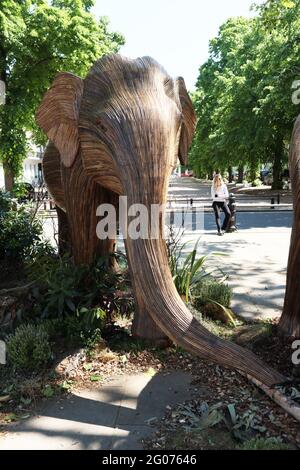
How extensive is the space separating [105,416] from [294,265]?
6.75 feet

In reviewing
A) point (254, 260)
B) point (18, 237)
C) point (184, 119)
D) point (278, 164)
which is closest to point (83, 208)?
point (184, 119)

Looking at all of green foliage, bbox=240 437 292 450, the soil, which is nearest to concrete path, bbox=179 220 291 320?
the soil

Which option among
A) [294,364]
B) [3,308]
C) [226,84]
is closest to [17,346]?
[3,308]

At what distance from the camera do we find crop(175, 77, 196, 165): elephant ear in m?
4.19

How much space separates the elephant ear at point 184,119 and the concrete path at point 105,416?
1.96 meters

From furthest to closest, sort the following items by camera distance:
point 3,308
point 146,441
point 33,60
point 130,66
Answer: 1. point 33,60
2. point 3,308
3. point 130,66
4. point 146,441

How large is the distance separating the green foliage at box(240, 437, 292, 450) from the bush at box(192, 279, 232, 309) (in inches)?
106

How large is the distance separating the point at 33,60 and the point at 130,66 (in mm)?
15781

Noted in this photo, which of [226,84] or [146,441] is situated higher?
[226,84]

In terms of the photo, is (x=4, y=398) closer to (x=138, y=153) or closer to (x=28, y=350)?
(x=28, y=350)

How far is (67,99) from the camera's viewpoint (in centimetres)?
398

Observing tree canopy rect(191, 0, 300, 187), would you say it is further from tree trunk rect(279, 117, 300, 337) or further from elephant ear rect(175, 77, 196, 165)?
tree trunk rect(279, 117, 300, 337)

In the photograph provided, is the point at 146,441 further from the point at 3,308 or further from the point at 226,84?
the point at 226,84

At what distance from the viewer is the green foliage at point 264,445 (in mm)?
2643
